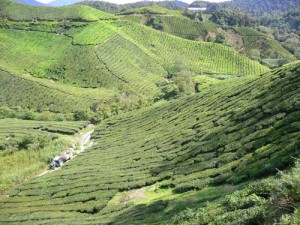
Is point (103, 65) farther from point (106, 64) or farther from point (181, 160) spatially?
point (181, 160)

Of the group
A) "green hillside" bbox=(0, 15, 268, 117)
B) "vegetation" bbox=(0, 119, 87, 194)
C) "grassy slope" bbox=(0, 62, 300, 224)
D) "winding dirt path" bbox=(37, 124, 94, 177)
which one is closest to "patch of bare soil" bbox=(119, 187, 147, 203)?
"grassy slope" bbox=(0, 62, 300, 224)

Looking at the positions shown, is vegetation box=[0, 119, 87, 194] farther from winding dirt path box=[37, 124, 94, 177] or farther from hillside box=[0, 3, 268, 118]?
hillside box=[0, 3, 268, 118]

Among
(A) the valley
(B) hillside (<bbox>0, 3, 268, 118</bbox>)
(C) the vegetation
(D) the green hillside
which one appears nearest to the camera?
(A) the valley

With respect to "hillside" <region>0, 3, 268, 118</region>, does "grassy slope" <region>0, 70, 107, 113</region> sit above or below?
below

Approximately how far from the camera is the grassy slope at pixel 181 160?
32.5 m

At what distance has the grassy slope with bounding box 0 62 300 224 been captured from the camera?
32.5 meters

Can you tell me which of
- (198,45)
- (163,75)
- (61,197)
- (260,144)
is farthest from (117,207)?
(198,45)

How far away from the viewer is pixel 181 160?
4678 cm

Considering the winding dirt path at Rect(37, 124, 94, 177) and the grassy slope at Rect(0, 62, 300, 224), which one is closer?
the grassy slope at Rect(0, 62, 300, 224)

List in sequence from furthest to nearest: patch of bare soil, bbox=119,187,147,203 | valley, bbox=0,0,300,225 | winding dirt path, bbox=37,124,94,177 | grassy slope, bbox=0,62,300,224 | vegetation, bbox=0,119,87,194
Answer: winding dirt path, bbox=37,124,94,177 < vegetation, bbox=0,119,87,194 < patch of bare soil, bbox=119,187,147,203 < grassy slope, bbox=0,62,300,224 < valley, bbox=0,0,300,225

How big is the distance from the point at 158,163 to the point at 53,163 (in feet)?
111

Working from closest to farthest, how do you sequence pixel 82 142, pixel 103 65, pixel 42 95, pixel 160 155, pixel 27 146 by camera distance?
pixel 160 155
pixel 27 146
pixel 82 142
pixel 42 95
pixel 103 65

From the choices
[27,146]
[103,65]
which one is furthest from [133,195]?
[103,65]

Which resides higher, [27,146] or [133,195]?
[133,195]
